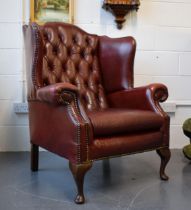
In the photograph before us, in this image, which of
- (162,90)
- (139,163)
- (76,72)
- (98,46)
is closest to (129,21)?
(98,46)

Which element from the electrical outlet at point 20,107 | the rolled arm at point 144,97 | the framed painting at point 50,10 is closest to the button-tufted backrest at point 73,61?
the rolled arm at point 144,97

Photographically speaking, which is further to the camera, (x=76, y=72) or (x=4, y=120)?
(x=4, y=120)

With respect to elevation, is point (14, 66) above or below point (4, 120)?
above

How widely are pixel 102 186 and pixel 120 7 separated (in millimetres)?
1539

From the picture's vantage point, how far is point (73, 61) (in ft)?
7.72

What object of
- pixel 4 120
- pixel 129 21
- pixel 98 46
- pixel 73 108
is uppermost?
pixel 129 21

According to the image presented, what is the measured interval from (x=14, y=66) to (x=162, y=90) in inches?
53.1

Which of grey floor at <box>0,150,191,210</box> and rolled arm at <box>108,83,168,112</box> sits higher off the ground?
rolled arm at <box>108,83,168,112</box>

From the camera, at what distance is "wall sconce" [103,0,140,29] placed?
259 cm

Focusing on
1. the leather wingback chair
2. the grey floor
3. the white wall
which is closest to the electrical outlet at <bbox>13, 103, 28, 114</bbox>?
the white wall

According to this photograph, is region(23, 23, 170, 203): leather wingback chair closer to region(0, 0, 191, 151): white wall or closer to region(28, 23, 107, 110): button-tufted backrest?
region(28, 23, 107, 110): button-tufted backrest

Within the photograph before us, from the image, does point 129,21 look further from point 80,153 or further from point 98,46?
point 80,153

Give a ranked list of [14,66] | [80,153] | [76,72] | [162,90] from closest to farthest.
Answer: [80,153], [162,90], [76,72], [14,66]

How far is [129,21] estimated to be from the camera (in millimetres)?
2750
